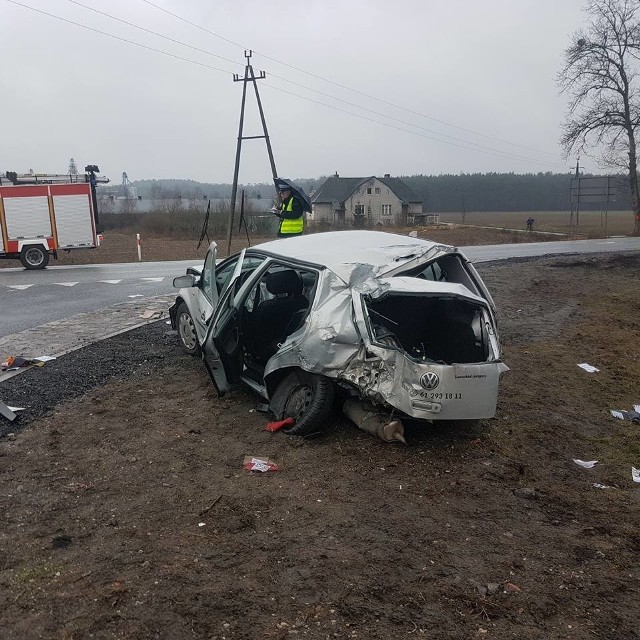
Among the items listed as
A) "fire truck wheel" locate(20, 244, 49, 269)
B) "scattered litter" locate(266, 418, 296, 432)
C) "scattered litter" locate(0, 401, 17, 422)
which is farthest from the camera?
"fire truck wheel" locate(20, 244, 49, 269)

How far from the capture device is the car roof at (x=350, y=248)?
19.2ft

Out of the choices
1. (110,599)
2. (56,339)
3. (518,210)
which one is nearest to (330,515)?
(110,599)

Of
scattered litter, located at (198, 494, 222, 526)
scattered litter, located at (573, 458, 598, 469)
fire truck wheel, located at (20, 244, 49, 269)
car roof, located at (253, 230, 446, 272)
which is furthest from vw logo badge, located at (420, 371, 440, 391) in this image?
fire truck wheel, located at (20, 244, 49, 269)

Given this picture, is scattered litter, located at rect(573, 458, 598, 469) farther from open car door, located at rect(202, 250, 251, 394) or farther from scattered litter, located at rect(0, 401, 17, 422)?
scattered litter, located at rect(0, 401, 17, 422)

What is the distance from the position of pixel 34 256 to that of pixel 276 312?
15.9m

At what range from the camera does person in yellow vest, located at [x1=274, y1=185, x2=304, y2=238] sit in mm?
12391

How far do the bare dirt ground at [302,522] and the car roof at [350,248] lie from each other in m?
1.41

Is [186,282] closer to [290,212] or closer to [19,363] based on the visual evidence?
[19,363]

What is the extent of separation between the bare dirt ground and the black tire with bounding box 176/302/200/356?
84 cm

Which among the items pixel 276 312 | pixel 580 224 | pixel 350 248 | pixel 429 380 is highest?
pixel 350 248

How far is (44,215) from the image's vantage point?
2058cm

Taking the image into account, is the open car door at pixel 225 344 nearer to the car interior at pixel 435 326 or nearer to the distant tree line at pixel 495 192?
the car interior at pixel 435 326

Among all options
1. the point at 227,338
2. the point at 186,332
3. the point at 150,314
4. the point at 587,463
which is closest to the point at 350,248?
the point at 227,338

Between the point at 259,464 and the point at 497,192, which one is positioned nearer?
the point at 259,464
